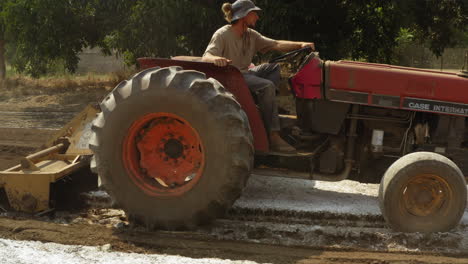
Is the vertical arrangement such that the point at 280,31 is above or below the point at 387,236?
above

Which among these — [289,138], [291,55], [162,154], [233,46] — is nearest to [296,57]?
[291,55]

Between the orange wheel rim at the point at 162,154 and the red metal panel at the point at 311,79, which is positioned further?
the red metal panel at the point at 311,79

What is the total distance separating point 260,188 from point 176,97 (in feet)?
5.72

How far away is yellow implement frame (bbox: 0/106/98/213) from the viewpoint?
4551 mm

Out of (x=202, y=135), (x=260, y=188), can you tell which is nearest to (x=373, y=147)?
(x=260, y=188)

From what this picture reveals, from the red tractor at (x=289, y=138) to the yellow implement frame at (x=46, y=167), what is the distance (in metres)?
0.62

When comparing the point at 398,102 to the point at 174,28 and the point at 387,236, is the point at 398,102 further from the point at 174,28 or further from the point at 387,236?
the point at 174,28

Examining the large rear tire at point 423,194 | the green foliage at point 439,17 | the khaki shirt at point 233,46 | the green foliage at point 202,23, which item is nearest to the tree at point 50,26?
the green foliage at point 202,23

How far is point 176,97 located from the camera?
4.12 m

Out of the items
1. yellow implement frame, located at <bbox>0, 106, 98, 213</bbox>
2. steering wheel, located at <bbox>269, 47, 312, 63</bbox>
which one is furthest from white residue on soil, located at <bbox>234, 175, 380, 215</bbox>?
yellow implement frame, located at <bbox>0, 106, 98, 213</bbox>

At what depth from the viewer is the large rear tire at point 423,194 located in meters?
4.15

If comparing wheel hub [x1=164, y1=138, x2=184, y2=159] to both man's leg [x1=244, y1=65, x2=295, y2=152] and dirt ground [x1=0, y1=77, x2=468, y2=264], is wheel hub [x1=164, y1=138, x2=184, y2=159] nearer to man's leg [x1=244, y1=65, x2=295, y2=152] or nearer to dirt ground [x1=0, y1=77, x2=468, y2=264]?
dirt ground [x1=0, y1=77, x2=468, y2=264]

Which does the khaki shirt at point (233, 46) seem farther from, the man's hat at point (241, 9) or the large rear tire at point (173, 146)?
the large rear tire at point (173, 146)

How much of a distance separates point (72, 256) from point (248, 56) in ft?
→ 7.86
